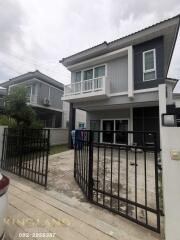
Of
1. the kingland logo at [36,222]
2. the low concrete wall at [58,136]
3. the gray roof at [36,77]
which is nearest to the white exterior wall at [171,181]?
the kingland logo at [36,222]

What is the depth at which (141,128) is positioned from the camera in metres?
10.3

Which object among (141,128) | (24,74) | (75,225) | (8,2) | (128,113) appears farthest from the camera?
(24,74)

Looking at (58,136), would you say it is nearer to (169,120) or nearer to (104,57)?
(104,57)

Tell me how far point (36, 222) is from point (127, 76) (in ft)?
29.4

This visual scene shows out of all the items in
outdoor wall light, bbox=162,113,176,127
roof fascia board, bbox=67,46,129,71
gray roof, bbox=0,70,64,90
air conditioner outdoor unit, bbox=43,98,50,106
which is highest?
gray roof, bbox=0,70,64,90

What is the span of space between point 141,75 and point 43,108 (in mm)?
10811

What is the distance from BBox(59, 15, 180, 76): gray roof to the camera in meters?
7.55

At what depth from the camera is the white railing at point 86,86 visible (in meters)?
9.58

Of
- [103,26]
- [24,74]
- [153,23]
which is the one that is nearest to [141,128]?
[153,23]

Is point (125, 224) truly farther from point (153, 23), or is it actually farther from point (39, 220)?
point (153, 23)

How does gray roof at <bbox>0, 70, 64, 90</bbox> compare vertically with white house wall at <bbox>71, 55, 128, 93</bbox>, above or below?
above

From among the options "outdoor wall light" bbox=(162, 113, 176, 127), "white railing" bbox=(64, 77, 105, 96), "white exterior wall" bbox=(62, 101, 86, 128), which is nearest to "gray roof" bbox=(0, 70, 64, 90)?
"white exterior wall" bbox=(62, 101, 86, 128)

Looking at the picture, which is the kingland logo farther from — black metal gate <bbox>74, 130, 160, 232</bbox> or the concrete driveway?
black metal gate <bbox>74, 130, 160, 232</bbox>

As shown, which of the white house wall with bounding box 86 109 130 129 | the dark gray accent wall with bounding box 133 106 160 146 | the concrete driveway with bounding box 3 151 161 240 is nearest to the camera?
the concrete driveway with bounding box 3 151 161 240
